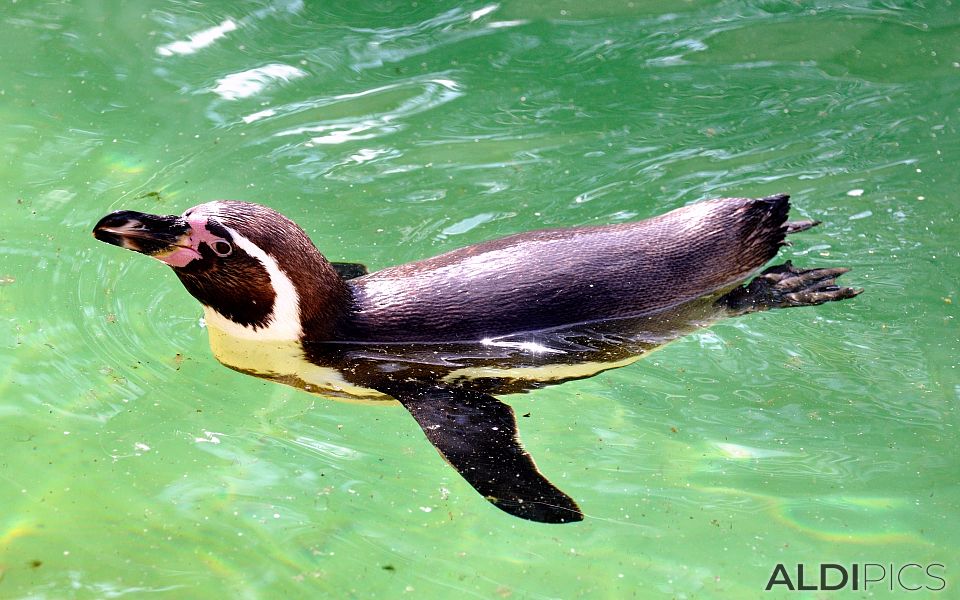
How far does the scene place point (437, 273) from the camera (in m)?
3.77

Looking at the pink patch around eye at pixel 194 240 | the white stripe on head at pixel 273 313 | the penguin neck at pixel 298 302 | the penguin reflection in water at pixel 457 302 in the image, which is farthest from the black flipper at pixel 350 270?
the pink patch around eye at pixel 194 240

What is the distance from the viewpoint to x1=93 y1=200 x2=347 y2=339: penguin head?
3373 millimetres

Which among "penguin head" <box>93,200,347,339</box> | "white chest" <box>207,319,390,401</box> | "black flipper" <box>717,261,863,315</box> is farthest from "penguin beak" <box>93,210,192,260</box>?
"black flipper" <box>717,261,863,315</box>

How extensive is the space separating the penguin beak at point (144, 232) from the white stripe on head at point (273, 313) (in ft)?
0.52

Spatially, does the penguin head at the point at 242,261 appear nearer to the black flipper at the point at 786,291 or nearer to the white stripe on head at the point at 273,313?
the white stripe on head at the point at 273,313

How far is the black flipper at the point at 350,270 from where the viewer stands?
416 centimetres

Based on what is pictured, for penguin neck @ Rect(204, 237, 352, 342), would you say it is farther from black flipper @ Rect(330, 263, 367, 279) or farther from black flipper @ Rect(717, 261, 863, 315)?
black flipper @ Rect(717, 261, 863, 315)

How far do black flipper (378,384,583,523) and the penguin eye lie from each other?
0.69 metres

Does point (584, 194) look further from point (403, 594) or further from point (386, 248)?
point (403, 594)

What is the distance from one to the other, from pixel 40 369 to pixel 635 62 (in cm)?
334

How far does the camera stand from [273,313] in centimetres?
364

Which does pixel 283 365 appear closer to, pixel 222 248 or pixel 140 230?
pixel 222 248

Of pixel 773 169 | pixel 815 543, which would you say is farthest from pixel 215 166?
pixel 815 543

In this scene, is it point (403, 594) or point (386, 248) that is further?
point (386, 248)
